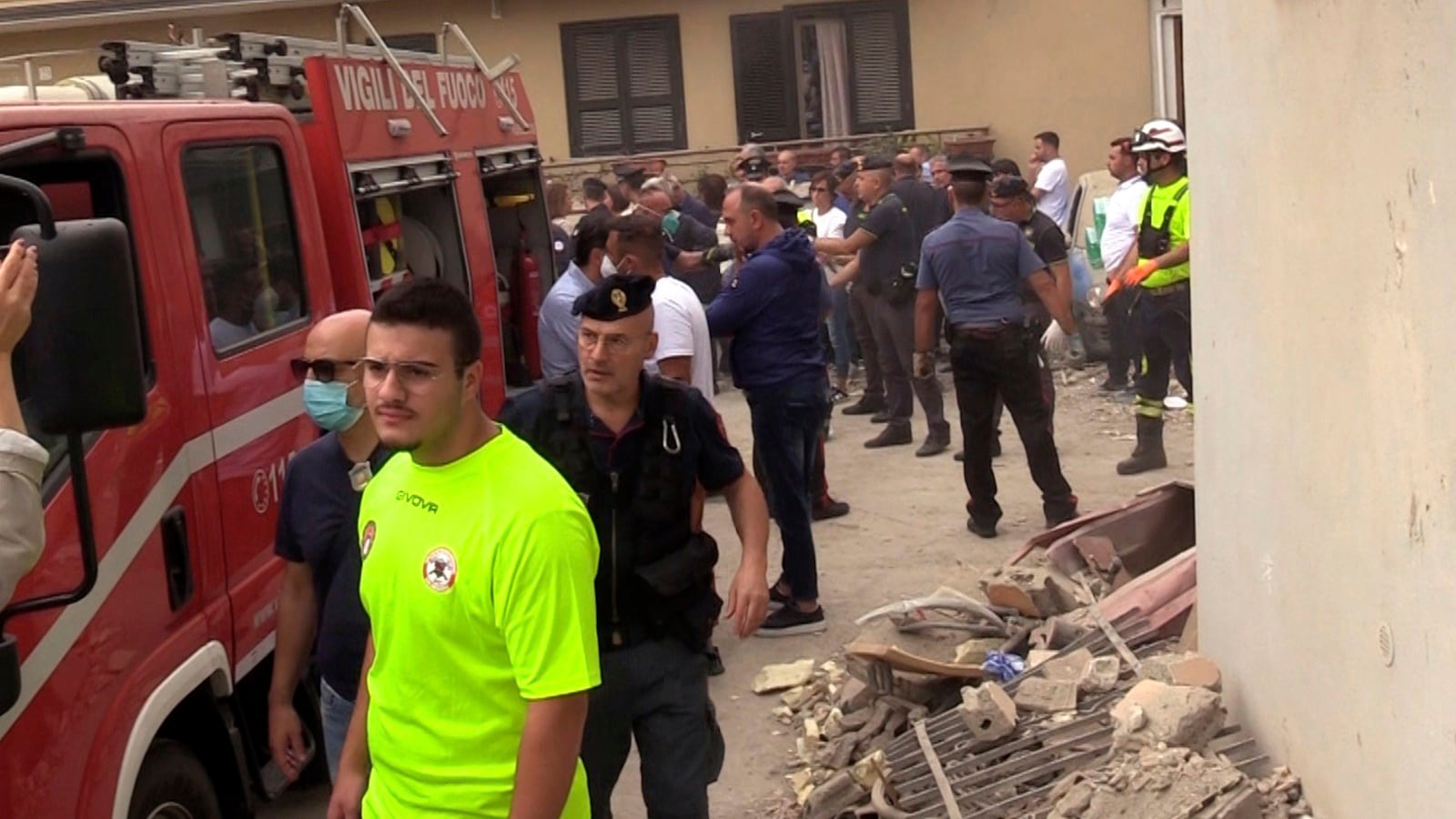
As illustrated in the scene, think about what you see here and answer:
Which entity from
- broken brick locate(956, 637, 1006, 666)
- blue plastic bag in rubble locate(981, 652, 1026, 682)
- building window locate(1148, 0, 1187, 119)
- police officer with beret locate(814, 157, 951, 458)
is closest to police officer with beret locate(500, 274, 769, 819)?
blue plastic bag in rubble locate(981, 652, 1026, 682)

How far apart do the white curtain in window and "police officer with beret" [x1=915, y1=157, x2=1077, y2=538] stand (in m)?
12.0

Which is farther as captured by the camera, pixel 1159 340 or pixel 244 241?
pixel 1159 340

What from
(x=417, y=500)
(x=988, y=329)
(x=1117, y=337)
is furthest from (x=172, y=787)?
(x=1117, y=337)

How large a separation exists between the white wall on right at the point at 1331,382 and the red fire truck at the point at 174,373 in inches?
97.4

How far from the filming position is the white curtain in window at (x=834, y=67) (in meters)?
20.9

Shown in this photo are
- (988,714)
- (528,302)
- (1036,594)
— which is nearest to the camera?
(988,714)

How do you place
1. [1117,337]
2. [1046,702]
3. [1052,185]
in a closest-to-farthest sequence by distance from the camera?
1. [1046,702]
2. [1117,337]
3. [1052,185]

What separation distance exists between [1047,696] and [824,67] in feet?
53.3

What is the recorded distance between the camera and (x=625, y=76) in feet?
68.2

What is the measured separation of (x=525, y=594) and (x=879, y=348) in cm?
958

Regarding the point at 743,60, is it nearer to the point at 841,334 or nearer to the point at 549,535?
the point at 841,334

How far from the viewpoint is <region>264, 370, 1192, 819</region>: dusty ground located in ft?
20.7

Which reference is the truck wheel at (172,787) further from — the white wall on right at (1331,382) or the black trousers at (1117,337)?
the black trousers at (1117,337)

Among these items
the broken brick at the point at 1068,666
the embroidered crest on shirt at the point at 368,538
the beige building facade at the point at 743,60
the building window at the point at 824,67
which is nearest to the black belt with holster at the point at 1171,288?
the broken brick at the point at 1068,666
